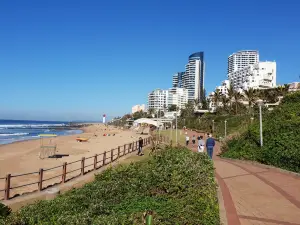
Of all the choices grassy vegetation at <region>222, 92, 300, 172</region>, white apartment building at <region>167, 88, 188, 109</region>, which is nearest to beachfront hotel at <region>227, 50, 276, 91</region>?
white apartment building at <region>167, 88, 188, 109</region>

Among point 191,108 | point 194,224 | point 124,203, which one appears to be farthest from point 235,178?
point 191,108

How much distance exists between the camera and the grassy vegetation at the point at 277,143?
39.9 ft

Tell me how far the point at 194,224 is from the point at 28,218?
2889 millimetres

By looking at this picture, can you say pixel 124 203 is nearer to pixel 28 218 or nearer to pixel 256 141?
pixel 28 218

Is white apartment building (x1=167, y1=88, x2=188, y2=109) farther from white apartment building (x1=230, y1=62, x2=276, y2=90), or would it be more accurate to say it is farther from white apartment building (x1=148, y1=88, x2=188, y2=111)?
white apartment building (x1=230, y1=62, x2=276, y2=90)

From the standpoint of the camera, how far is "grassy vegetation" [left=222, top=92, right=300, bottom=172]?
12.1 m

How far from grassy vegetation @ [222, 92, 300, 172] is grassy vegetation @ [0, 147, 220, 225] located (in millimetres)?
5178

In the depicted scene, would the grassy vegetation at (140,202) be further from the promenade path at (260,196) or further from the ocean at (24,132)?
the ocean at (24,132)

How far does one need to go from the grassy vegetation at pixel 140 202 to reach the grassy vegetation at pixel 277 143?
5178 millimetres

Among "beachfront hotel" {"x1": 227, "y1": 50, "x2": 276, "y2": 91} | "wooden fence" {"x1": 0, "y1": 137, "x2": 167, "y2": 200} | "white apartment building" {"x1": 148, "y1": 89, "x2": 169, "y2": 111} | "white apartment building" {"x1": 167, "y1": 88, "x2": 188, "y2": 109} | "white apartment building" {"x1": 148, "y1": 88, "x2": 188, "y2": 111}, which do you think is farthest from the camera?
"white apartment building" {"x1": 167, "y1": 88, "x2": 188, "y2": 109}

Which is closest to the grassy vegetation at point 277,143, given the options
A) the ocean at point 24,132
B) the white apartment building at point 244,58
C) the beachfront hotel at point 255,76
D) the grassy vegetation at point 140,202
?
the grassy vegetation at point 140,202

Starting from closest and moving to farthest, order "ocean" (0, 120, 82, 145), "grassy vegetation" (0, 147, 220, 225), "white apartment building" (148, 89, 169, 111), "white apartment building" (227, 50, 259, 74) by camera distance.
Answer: "grassy vegetation" (0, 147, 220, 225) → "ocean" (0, 120, 82, 145) → "white apartment building" (148, 89, 169, 111) → "white apartment building" (227, 50, 259, 74)

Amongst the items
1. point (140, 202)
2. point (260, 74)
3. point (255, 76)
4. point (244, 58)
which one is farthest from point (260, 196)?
point (244, 58)

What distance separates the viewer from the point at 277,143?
44.5ft
